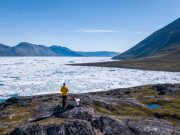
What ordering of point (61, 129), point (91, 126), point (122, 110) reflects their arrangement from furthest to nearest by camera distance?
point (122, 110)
point (91, 126)
point (61, 129)

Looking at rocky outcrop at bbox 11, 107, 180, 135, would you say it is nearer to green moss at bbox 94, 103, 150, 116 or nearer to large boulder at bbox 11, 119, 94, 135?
large boulder at bbox 11, 119, 94, 135

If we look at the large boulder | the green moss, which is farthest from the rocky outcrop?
the green moss

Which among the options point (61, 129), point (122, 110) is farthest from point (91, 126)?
point (122, 110)

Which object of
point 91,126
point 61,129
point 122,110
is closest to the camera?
point 61,129

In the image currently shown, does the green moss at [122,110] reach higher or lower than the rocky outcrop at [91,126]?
lower

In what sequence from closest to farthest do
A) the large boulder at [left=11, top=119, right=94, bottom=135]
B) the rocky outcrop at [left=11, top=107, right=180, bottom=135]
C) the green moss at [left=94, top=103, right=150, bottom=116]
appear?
the large boulder at [left=11, top=119, right=94, bottom=135]
the rocky outcrop at [left=11, top=107, right=180, bottom=135]
the green moss at [left=94, top=103, right=150, bottom=116]

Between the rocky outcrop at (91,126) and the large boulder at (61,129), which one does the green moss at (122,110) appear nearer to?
the rocky outcrop at (91,126)

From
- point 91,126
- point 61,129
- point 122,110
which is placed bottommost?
point 122,110

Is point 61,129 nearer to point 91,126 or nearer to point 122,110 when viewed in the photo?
point 91,126

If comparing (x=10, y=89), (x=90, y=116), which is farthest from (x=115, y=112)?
(x=10, y=89)

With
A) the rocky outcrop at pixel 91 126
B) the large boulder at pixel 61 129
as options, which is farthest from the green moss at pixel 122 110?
the large boulder at pixel 61 129

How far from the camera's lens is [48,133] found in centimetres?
3000

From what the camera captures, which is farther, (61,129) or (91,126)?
(91,126)

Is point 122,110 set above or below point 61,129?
below
